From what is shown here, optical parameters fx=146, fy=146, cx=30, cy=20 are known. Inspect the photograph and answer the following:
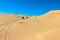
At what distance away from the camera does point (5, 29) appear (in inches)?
362

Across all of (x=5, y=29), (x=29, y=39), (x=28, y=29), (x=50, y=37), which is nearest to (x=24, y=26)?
(x=28, y=29)

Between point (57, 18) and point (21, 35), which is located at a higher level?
point (57, 18)

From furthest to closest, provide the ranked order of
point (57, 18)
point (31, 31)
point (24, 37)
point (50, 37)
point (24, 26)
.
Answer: point (57, 18), point (24, 26), point (31, 31), point (24, 37), point (50, 37)

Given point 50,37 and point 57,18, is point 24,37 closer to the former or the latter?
point 50,37

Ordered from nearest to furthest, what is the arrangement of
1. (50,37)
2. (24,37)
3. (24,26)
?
(50,37), (24,37), (24,26)

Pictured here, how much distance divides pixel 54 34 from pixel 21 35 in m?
1.87

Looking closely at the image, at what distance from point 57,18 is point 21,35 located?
336cm

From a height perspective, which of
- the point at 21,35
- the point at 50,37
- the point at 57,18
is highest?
the point at 57,18

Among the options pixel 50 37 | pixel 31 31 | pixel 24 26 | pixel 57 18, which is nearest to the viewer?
pixel 50 37

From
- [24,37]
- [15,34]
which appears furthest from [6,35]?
[24,37]

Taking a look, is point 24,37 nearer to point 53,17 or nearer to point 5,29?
point 5,29

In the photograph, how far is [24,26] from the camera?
9.61m

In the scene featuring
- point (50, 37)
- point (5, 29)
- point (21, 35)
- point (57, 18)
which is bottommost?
point (50, 37)

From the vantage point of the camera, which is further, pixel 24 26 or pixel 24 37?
pixel 24 26
